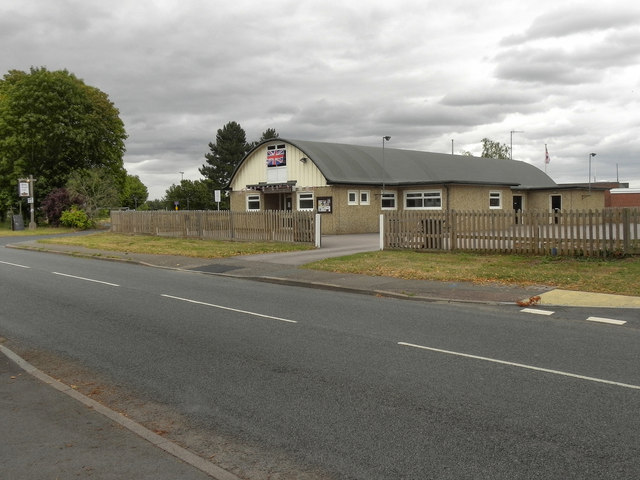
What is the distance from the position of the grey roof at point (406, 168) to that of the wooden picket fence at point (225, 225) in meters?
8.13

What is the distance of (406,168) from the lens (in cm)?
4031

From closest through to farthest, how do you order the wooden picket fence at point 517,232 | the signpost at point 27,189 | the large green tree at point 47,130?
the wooden picket fence at point 517,232, the signpost at point 27,189, the large green tree at point 47,130

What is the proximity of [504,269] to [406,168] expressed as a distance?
26021mm

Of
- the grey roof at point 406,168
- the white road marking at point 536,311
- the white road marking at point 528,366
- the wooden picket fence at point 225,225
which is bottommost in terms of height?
the white road marking at point 536,311

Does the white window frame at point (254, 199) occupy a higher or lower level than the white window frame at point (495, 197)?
higher

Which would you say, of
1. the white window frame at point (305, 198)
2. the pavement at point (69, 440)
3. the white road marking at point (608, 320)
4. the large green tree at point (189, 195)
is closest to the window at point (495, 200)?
the white window frame at point (305, 198)

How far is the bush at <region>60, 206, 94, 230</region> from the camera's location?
1837 inches

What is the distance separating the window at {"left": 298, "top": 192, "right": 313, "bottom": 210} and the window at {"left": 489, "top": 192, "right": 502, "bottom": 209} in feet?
41.4

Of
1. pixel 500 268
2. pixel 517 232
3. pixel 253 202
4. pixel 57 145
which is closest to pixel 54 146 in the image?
pixel 57 145

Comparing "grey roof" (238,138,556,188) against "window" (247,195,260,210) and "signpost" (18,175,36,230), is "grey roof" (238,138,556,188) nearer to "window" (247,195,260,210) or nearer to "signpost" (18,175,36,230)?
"window" (247,195,260,210)

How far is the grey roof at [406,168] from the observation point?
3531cm

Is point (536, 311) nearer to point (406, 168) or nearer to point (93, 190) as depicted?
point (406, 168)

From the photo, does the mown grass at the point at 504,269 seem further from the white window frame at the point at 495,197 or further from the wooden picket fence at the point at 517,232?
the white window frame at the point at 495,197

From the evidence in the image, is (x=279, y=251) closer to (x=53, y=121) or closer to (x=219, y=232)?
(x=219, y=232)
